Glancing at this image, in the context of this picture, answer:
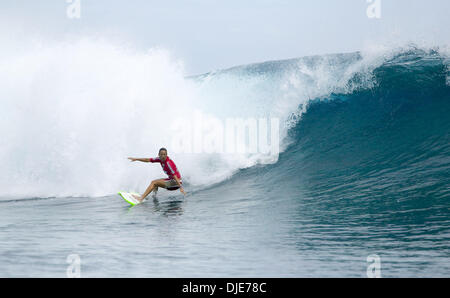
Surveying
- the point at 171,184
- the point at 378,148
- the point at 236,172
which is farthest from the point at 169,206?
the point at 378,148

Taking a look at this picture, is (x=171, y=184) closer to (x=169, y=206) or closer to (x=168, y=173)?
(x=168, y=173)

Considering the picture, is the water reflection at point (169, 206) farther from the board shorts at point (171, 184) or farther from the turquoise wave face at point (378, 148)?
the turquoise wave face at point (378, 148)

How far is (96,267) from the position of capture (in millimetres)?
4477

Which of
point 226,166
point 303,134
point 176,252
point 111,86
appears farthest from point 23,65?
point 176,252

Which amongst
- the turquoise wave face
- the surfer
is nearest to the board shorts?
the surfer

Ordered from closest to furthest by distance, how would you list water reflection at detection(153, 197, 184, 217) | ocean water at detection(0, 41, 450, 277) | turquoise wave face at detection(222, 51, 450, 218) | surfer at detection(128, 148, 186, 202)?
ocean water at detection(0, 41, 450, 277) → turquoise wave face at detection(222, 51, 450, 218) → water reflection at detection(153, 197, 184, 217) → surfer at detection(128, 148, 186, 202)

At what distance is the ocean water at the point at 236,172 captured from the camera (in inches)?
190

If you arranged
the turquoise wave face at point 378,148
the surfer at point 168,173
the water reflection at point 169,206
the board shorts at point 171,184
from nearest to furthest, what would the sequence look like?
the turquoise wave face at point 378,148 < the water reflection at point 169,206 < the surfer at point 168,173 < the board shorts at point 171,184

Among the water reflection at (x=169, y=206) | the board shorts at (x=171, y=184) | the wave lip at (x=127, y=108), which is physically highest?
the wave lip at (x=127, y=108)

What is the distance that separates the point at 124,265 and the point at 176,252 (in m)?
0.67

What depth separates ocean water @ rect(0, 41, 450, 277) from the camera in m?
4.83

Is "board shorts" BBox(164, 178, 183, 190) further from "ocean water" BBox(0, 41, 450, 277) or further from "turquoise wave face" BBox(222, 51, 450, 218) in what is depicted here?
"turquoise wave face" BBox(222, 51, 450, 218)

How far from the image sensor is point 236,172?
11375 mm

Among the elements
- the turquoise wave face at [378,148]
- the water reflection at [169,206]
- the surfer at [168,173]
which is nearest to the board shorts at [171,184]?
the surfer at [168,173]
